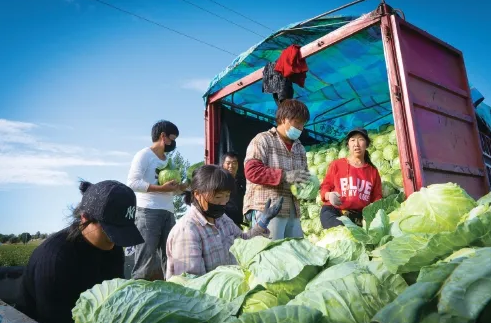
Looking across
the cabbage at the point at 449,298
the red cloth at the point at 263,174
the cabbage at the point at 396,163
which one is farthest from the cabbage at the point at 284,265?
the cabbage at the point at 396,163

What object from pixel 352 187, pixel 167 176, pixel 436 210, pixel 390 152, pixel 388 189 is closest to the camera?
pixel 436 210

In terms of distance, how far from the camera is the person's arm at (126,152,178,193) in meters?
4.04

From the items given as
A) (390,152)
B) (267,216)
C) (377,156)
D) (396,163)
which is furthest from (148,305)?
(377,156)

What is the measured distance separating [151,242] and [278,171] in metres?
1.77

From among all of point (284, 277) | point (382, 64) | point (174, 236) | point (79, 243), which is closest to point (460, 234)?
point (284, 277)

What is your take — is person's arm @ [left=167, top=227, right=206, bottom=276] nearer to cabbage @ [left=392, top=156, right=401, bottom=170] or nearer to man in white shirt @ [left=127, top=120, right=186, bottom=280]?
man in white shirt @ [left=127, top=120, right=186, bottom=280]

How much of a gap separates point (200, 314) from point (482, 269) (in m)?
0.71

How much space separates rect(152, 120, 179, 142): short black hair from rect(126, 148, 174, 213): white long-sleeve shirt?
0.23 m

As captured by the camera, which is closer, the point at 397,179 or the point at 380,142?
the point at 397,179

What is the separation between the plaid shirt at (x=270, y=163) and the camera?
11.4 ft

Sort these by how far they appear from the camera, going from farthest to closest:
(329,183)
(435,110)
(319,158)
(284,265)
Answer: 1. (319,158)
2. (435,110)
3. (329,183)
4. (284,265)

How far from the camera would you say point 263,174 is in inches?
131

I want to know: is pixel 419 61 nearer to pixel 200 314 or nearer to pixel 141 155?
pixel 141 155

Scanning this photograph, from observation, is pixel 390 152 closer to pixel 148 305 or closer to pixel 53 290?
pixel 53 290
